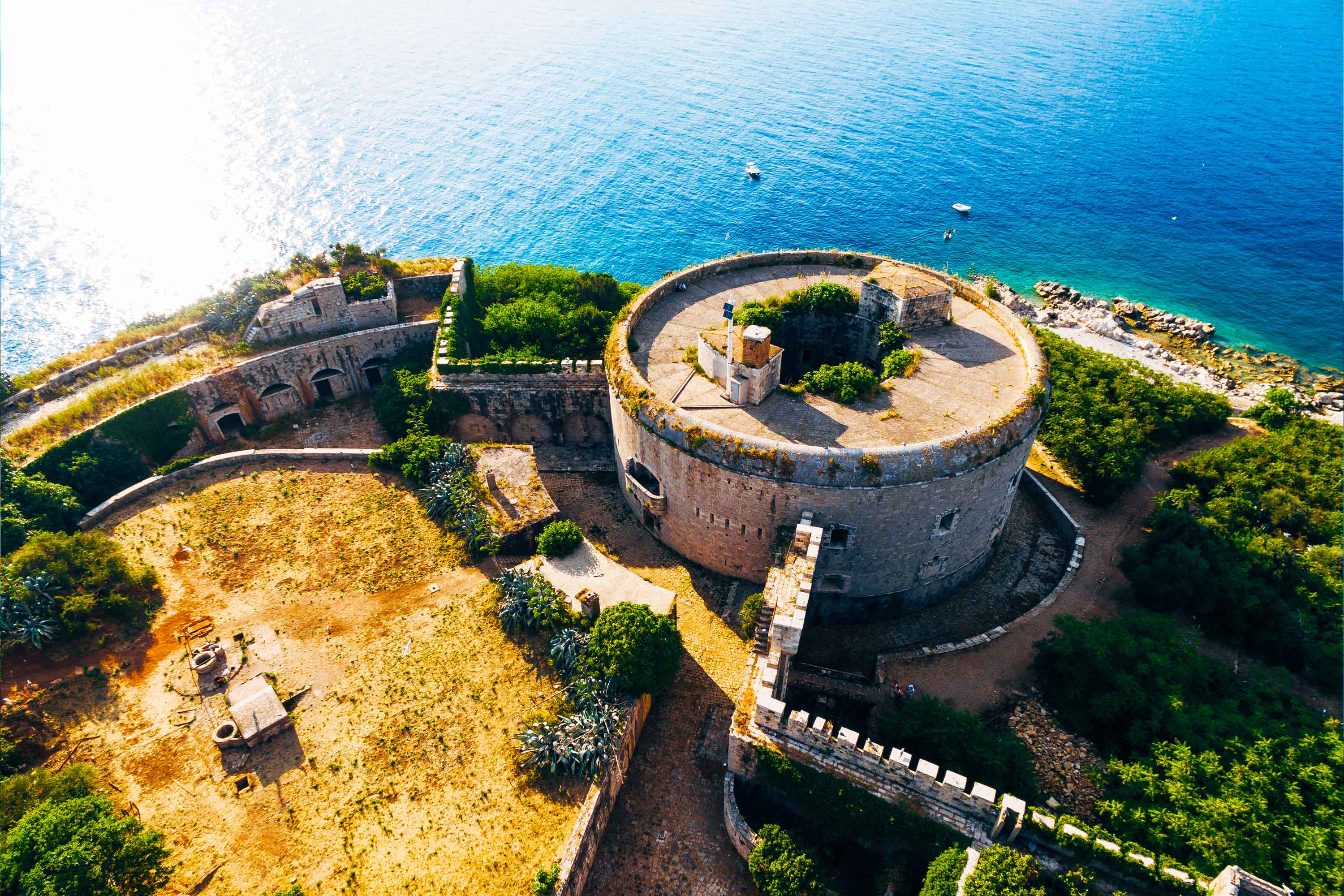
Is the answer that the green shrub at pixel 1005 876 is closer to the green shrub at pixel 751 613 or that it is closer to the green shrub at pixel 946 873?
the green shrub at pixel 946 873

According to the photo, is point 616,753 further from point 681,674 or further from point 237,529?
point 237,529

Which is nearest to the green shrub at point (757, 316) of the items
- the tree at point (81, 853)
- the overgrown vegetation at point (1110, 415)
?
the overgrown vegetation at point (1110, 415)

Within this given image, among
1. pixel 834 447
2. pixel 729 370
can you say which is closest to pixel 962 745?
pixel 834 447

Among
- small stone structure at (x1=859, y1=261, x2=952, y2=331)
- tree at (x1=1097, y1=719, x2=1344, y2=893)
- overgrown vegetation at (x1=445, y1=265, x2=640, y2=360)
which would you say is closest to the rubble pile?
tree at (x1=1097, y1=719, x2=1344, y2=893)

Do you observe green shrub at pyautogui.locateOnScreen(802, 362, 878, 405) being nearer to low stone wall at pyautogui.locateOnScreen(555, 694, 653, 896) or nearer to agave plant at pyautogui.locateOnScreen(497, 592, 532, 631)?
low stone wall at pyautogui.locateOnScreen(555, 694, 653, 896)

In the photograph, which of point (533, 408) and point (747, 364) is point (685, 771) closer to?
point (747, 364)
